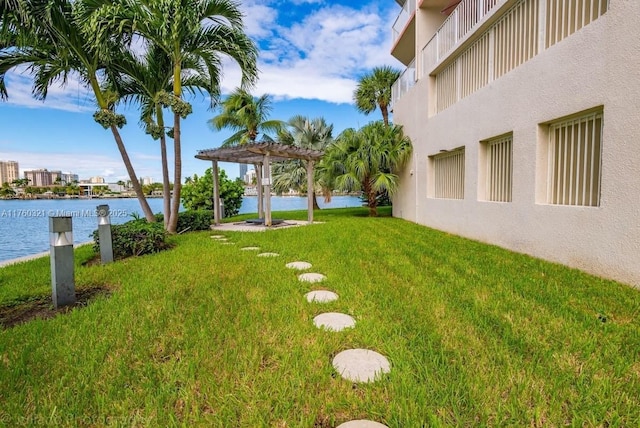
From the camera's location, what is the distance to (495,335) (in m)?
2.41

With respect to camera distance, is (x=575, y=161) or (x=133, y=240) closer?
(x=575, y=161)

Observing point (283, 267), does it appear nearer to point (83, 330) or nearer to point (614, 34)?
point (83, 330)

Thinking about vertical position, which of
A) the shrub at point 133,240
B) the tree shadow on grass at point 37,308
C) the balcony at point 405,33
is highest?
the balcony at point 405,33

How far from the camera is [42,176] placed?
4753 centimetres

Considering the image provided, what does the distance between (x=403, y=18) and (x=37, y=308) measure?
14.5 m

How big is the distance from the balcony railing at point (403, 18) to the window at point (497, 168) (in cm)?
738

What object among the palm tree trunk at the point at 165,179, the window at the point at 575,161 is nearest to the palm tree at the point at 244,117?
the palm tree trunk at the point at 165,179

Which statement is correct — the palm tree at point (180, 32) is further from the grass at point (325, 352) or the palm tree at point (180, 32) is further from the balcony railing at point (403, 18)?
the balcony railing at point (403, 18)

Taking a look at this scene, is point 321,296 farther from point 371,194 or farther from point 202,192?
point 202,192

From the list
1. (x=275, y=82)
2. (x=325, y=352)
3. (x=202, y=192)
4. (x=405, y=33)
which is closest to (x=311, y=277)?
(x=325, y=352)

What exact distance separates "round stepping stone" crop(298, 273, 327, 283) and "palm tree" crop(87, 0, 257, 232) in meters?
5.15

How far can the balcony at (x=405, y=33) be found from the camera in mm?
11434

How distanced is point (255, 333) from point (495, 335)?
6.35ft

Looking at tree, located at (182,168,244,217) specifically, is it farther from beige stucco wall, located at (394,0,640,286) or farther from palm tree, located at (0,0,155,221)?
beige stucco wall, located at (394,0,640,286)
